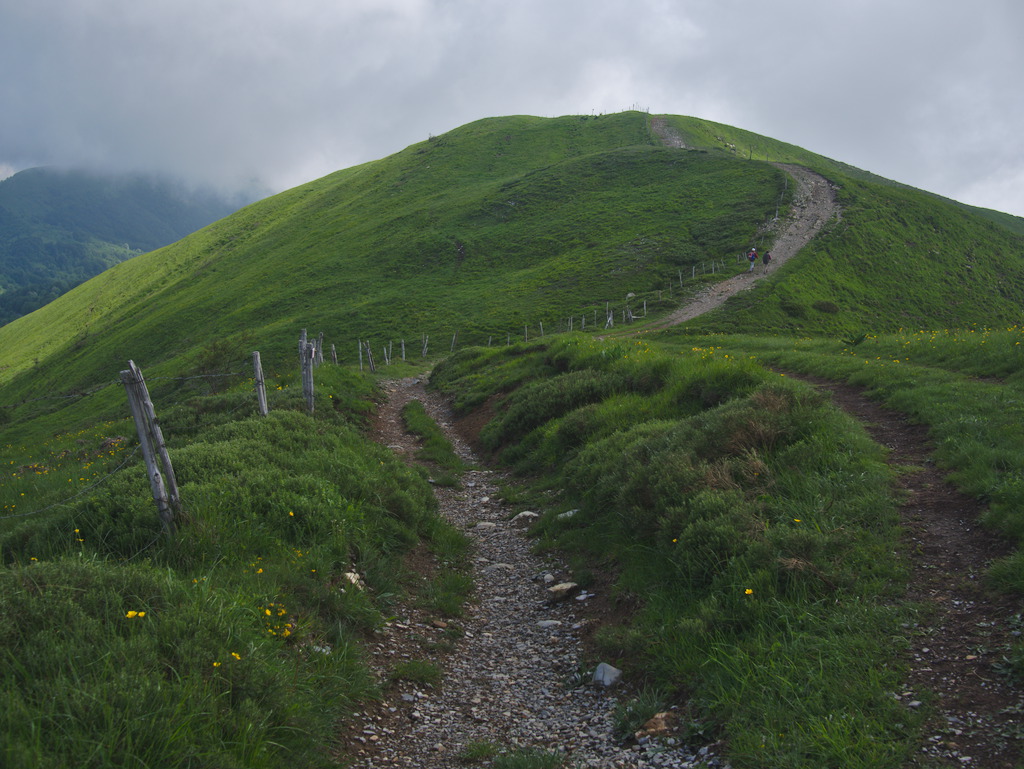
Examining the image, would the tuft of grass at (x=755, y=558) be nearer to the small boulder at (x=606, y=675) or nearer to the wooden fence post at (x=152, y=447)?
the small boulder at (x=606, y=675)

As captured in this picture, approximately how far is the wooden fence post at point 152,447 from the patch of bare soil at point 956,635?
7776mm

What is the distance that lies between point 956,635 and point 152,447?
8730 mm

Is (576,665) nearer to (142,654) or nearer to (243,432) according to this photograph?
(142,654)

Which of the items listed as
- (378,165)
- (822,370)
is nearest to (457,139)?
(378,165)

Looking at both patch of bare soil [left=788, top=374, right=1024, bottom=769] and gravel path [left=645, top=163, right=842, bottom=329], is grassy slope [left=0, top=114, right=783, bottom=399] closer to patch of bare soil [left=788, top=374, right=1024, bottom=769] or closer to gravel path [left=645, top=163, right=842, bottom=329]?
gravel path [left=645, top=163, right=842, bottom=329]

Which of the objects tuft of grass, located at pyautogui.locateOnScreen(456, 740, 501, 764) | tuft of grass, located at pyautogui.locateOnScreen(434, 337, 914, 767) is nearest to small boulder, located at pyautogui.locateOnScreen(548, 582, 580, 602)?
tuft of grass, located at pyautogui.locateOnScreen(434, 337, 914, 767)

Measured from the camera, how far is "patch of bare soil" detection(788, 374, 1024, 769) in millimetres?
4219

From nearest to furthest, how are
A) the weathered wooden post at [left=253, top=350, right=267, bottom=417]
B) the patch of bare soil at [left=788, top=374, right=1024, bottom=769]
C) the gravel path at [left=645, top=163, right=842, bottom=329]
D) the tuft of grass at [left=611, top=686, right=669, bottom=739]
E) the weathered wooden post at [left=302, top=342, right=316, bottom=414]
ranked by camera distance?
the patch of bare soil at [left=788, top=374, right=1024, bottom=769], the tuft of grass at [left=611, top=686, right=669, bottom=739], the weathered wooden post at [left=253, top=350, right=267, bottom=417], the weathered wooden post at [left=302, top=342, right=316, bottom=414], the gravel path at [left=645, top=163, right=842, bottom=329]

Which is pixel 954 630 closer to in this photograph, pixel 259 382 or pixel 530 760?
pixel 530 760

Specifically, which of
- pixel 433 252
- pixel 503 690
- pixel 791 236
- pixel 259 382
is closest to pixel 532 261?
pixel 433 252

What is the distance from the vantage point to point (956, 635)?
5.30 meters

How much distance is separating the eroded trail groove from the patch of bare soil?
174 cm

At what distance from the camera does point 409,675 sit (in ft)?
20.9

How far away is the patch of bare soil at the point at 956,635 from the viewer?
13.8 feet
